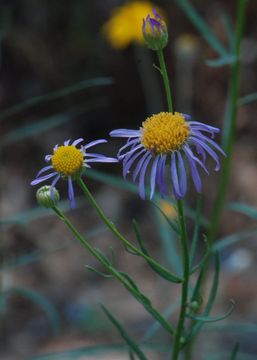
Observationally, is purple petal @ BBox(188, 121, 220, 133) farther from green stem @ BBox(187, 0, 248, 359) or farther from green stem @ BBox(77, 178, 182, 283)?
green stem @ BBox(187, 0, 248, 359)

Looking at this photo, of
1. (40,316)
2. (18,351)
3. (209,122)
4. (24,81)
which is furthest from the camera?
(24,81)

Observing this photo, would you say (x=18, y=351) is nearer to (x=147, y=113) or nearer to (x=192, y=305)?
(x=147, y=113)

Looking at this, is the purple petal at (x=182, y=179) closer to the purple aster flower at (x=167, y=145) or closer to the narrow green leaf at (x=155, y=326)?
the purple aster flower at (x=167, y=145)

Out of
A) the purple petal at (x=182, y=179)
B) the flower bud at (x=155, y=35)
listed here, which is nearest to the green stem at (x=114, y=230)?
the purple petal at (x=182, y=179)

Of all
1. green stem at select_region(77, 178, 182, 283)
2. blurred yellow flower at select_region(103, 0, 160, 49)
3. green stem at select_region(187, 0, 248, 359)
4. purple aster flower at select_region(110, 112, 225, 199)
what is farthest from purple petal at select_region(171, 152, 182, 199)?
blurred yellow flower at select_region(103, 0, 160, 49)

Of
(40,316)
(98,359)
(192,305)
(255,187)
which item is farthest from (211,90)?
(192,305)

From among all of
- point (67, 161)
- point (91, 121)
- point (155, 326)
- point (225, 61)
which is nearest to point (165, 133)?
point (67, 161)
